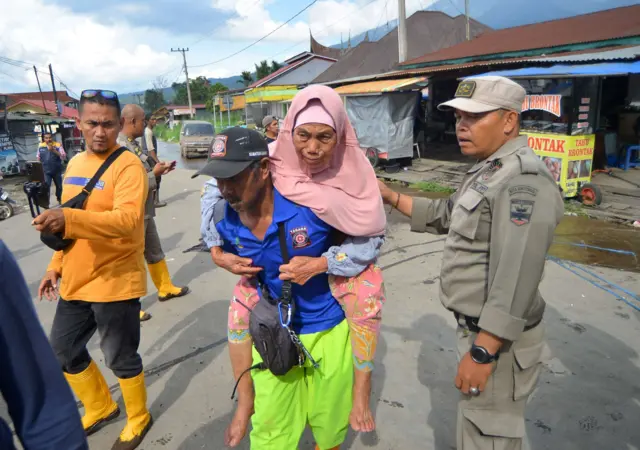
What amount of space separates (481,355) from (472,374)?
95 millimetres

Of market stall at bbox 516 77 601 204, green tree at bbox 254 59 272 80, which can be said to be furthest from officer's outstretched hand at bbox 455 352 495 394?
green tree at bbox 254 59 272 80

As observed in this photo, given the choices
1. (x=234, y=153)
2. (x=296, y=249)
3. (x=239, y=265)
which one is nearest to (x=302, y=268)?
(x=296, y=249)

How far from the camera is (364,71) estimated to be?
2002 cm

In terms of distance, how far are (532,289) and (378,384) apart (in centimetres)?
182

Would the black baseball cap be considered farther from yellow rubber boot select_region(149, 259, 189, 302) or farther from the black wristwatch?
yellow rubber boot select_region(149, 259, 189, 302)

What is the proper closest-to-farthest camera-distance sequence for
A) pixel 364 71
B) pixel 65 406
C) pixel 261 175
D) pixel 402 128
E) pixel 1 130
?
pixel 65 406, pixel 261 175, pixel 402 128, pixel 1 130, pixel 364 71

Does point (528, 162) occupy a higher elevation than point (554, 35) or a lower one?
lower

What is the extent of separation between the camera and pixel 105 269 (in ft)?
8.09

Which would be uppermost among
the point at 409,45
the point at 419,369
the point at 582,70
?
the point at 409,45

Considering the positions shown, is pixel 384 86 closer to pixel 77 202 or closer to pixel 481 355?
pixel 77 202

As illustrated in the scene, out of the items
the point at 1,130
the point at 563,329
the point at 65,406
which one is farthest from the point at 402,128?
the point at 1,130

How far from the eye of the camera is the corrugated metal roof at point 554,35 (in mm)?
10120

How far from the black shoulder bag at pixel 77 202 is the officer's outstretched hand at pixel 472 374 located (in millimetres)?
1991

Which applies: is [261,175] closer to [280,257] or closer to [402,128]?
[280,257]
